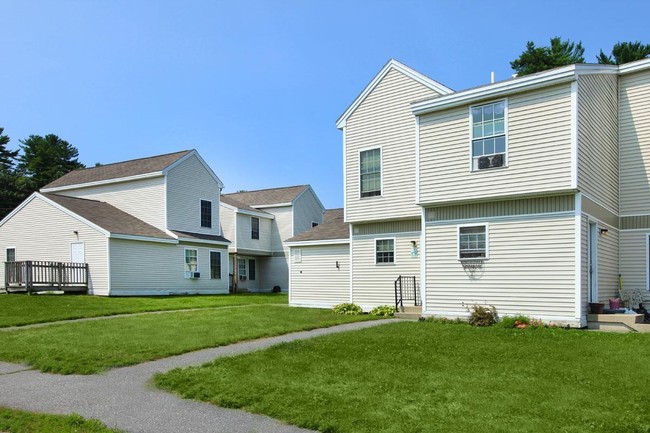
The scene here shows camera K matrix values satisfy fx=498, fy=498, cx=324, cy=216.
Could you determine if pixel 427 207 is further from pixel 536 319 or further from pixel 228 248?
pixel 228 248

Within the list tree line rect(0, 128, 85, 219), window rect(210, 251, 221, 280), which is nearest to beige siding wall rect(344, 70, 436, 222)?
window rect(210, 251, 221, 280)

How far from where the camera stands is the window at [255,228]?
3518 cm

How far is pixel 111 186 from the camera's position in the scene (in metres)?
29.7

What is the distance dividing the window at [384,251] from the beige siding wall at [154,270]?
13.2 meters

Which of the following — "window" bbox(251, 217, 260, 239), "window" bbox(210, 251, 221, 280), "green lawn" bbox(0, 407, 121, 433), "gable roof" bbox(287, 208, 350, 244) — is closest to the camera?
"green lawn" bbox(0, 407, 121, 433)

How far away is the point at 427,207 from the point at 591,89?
524 cm

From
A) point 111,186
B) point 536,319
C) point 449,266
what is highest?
point 111,186

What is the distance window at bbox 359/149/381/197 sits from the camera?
17188mm

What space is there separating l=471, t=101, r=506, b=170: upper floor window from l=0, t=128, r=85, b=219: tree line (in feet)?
157

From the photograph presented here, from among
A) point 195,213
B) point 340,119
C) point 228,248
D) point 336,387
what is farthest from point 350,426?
point 228,248

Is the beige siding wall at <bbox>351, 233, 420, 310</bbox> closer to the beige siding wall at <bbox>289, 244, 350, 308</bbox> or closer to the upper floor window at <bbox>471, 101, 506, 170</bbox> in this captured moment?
the beige siding wall at <bbox>289, 244, 350, 308</bbox>

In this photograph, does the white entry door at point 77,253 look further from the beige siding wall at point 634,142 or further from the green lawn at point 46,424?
the beige siding wall at point 634,142

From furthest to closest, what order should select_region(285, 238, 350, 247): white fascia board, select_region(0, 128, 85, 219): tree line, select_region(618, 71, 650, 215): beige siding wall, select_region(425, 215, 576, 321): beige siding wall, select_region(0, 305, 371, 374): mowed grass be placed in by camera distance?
select_region(0, 128, 85, 219): tree line < select_region(285, 238, 350, 247): white fascia board < select_region(618, 71, 650, 215): beige siding wall < select_region(425, 215, 576, 321): beige siding wall < select_region(0, 305, 371, 374): mowed grass

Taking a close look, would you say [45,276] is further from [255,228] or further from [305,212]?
[305,212]
